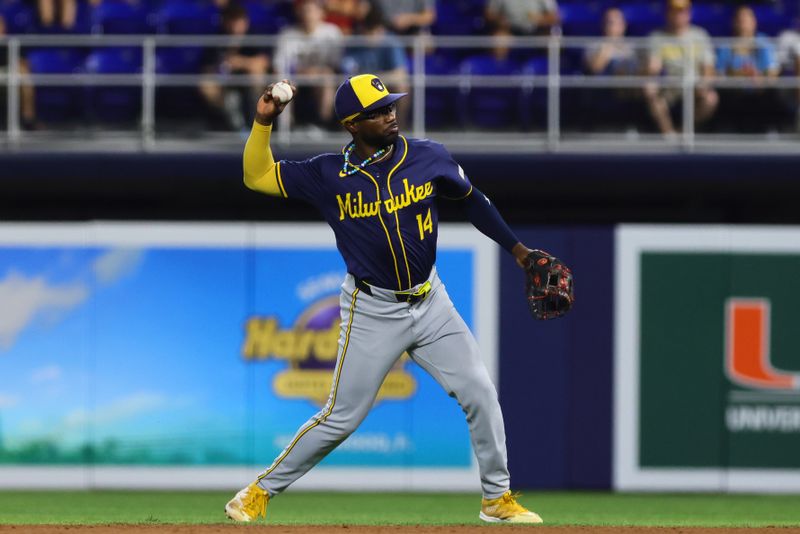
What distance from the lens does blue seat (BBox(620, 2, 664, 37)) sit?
41.2ft

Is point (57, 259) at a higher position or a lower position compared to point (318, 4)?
lower

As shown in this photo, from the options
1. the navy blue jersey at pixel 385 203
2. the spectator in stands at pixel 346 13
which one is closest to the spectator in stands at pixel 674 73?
the spectator in stands at pixel 346 13

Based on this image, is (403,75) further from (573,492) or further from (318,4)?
(573,492)

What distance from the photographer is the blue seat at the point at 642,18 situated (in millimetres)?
12570

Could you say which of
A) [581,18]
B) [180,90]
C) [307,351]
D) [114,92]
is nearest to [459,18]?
[581,18]

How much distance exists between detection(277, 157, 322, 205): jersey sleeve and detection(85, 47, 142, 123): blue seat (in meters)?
5.46

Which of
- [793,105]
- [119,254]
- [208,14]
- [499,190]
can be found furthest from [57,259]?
[793,105]

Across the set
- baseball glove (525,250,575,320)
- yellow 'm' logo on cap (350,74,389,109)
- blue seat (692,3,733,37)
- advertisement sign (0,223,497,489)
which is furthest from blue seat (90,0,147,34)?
baseball glove (525,250,575,320)

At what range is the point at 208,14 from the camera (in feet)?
40.6

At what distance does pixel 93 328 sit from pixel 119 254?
0.57 m

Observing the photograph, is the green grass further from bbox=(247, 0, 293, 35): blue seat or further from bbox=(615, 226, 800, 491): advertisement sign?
bbox=(247, 0, 293, 35): blue seat

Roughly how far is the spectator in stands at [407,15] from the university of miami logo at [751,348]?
11.4ft

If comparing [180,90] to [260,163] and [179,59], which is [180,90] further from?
[260,163]

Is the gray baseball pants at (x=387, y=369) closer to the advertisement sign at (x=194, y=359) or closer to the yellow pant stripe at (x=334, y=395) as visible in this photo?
the yellow pant stripe at (x=334, y=395)
